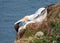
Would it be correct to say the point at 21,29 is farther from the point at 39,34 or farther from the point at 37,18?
the point at 39,34

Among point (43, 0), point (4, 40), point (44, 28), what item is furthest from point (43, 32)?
point (43, 0)

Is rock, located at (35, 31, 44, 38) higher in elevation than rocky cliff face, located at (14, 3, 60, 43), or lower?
lower

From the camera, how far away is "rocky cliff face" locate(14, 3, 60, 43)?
4754 millimetres

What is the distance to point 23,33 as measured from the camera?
18.1 feet

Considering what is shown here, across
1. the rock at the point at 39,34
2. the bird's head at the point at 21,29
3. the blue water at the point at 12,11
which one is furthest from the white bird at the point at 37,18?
the blue water at the point at 12,11

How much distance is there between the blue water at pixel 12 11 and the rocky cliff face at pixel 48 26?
789 centimetres

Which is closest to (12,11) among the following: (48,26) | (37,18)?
(37,18)

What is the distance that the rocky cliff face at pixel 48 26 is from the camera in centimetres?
475

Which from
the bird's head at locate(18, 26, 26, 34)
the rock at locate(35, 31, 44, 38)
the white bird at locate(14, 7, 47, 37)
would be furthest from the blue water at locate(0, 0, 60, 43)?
the rock at locate(35, 31, 44, 38)

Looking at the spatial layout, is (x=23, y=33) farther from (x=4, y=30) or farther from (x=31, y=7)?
(x=31, y=7)

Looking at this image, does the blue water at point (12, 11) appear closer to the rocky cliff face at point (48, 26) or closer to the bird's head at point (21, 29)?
the bird's head at point (21, 29)

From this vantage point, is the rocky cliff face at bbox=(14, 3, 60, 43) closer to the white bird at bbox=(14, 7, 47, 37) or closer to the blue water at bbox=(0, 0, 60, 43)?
the white bird at bbox=(14, 7, 47, 37)

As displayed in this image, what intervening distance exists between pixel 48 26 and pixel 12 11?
1310cm

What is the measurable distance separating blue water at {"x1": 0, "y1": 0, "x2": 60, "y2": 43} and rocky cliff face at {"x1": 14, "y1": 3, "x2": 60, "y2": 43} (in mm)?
7889
